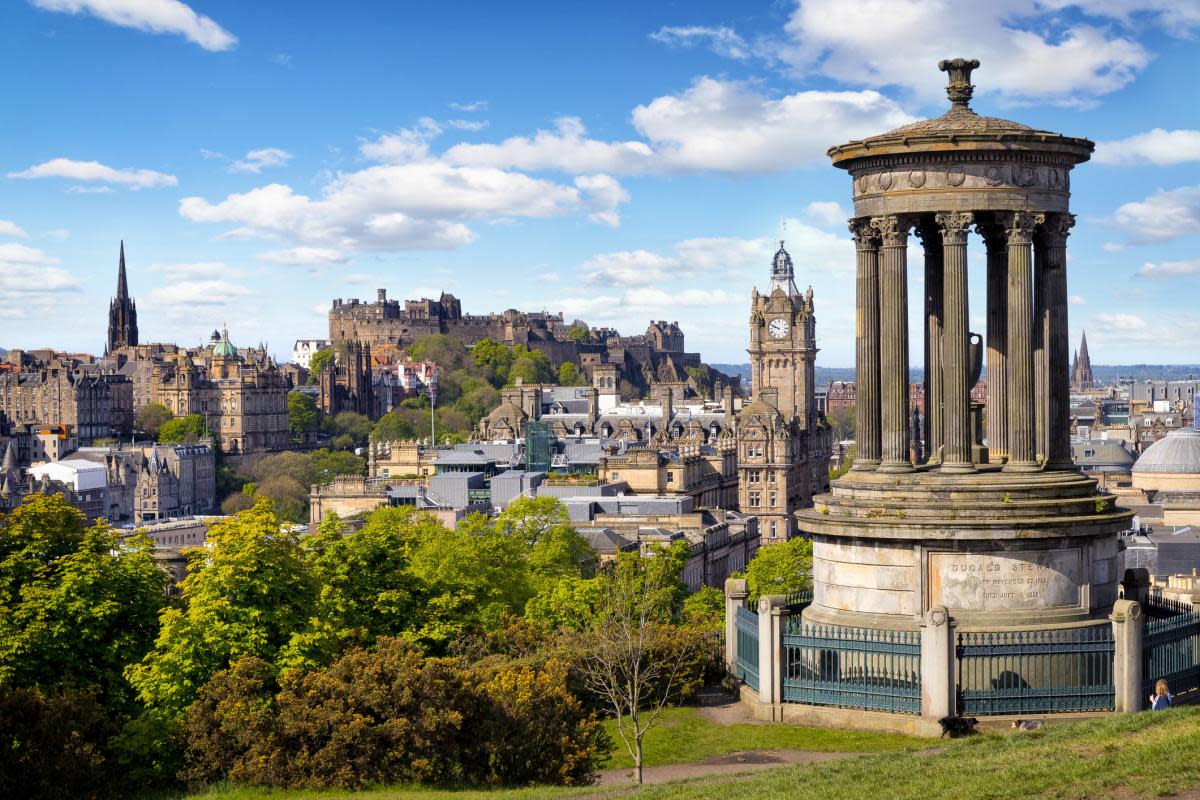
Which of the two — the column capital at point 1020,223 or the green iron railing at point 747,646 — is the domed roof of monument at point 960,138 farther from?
the green iron railing at point 747,646

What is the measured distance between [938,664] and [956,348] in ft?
19.5

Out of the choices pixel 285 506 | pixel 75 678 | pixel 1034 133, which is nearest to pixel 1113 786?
pixel 1034 133

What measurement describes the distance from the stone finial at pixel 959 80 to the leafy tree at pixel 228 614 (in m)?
17.8

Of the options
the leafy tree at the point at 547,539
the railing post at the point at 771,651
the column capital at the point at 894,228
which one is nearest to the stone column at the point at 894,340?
the column capital at the point at 894,228

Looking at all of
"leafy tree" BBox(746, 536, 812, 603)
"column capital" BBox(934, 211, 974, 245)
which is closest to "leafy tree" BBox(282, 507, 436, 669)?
"column capital" BBox(934, 211, 974, 245)

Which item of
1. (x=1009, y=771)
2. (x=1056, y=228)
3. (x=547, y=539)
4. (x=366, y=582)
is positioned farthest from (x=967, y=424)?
(x=547, y=539)

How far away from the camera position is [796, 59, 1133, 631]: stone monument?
115 ft

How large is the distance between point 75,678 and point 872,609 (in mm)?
17333

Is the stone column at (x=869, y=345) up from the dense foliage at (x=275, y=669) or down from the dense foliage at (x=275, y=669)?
up

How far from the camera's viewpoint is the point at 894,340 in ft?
121

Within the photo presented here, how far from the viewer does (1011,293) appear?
36.3 meters

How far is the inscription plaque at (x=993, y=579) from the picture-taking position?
35062 millimetres

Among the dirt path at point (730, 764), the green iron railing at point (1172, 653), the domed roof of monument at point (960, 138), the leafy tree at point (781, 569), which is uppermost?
the domed roof of monument at point (960, 138)

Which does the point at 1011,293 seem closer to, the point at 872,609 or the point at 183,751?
the point at 872,609
